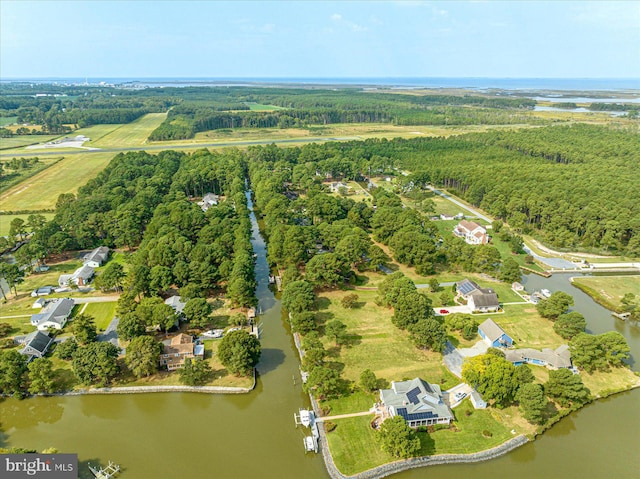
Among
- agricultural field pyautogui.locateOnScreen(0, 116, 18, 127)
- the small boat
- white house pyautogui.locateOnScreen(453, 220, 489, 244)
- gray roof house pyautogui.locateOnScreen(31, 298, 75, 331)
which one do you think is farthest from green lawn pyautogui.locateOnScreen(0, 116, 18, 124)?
the small boat

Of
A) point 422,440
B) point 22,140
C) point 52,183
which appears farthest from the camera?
point 22,140

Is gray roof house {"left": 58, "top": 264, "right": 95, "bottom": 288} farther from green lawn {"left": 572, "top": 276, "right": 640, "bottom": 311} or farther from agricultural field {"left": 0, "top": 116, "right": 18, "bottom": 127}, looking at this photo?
agricultural field {"left": 0, "top": 116, "right": 18, "bottom": 127}

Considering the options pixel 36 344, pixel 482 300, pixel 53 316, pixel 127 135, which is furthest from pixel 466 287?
pixel 127 135

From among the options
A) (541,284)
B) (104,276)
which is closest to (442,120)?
(541,284)

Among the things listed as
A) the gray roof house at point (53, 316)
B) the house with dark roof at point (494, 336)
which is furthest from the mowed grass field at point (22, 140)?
the house with dark roof at point (494, 336)

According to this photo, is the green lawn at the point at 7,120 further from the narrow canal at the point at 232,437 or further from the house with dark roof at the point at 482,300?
the house with dark roof at the point at 482,300

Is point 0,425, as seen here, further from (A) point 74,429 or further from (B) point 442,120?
(B) point 442,120

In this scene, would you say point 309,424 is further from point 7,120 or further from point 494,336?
point 7,120
